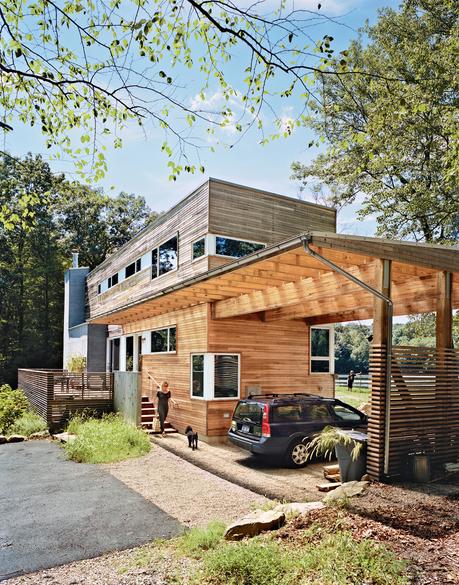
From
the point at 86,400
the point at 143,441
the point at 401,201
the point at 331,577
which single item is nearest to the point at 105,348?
the point at 86,400

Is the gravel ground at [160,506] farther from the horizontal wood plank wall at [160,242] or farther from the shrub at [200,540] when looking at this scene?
the horizontal wood plank wall at [160,242]

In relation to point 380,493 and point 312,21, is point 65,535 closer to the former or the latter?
point 380,493

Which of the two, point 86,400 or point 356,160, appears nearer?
point 86,400

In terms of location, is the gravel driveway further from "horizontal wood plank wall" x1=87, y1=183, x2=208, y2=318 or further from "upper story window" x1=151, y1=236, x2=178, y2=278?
"upper story window" x1=151, y1=236, x2=178, y2=278

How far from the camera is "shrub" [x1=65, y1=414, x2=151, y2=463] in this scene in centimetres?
1034

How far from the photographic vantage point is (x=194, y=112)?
5.83 m

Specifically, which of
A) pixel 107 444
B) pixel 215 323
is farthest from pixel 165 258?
pixel 107 444

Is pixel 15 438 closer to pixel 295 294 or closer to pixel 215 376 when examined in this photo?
pixel 215 376

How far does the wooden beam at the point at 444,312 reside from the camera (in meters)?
8.48

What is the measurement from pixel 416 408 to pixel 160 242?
11996 millimetres

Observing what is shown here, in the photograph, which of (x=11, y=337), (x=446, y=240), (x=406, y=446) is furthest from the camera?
(x=11, y=337)

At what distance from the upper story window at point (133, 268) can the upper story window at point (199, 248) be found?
229 inches

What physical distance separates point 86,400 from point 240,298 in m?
6.81

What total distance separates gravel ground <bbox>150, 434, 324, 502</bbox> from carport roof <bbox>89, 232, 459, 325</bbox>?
133 inches
